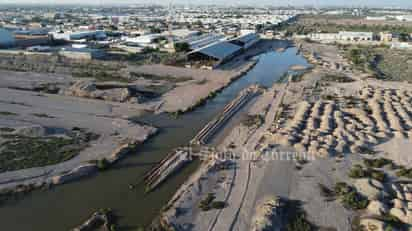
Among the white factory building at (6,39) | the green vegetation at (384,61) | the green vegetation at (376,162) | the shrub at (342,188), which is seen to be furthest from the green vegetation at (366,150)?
the white factory building at (6,39)

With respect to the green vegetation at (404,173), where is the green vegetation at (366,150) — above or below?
above

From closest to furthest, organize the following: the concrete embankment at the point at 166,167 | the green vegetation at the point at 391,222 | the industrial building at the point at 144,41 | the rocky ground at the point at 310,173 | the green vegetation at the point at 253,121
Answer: the green vegetation at the point at 391,222, the rocky ground at the point at 310,173, the concrete embankment at the point at 166,167, the green vegetation at the point at 253,121, the industrial building at the point at 144,41

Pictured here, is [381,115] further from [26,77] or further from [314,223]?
[26,77]

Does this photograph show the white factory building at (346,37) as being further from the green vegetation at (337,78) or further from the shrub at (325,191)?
the shrub at (325,191)

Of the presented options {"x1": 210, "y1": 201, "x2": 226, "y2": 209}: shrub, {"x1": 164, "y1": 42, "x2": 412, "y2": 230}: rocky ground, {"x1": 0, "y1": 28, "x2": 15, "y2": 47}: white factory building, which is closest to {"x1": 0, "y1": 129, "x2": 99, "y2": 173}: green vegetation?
{"x1": 164, "y1": 42, "x2": 412, "y2": 230}: rocky ground

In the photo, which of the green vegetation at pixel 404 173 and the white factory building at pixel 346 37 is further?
the white factory building at pixel 346 37

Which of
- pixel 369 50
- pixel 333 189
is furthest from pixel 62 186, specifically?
pixel 369 50
